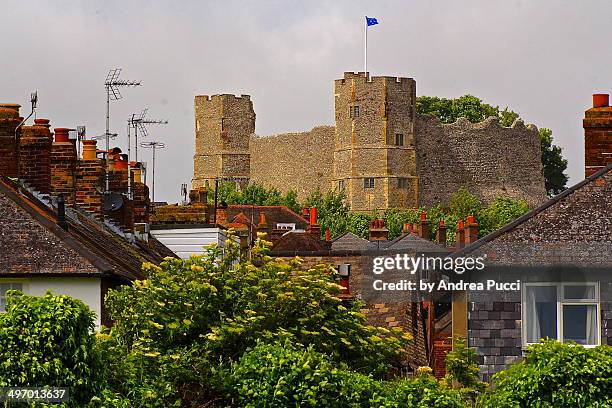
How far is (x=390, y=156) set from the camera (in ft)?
363

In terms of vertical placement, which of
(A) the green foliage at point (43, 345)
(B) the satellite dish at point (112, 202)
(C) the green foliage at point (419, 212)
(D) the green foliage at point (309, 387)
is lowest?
(D) the green foliage at point (309, 387)

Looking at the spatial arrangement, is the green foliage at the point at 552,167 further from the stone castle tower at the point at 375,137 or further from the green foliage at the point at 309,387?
the green foliage at the point at 309,387

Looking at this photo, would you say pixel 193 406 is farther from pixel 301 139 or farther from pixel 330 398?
pixel 301 139

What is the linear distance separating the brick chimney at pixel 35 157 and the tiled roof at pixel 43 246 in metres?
1.30

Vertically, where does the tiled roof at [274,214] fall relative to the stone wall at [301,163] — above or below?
below

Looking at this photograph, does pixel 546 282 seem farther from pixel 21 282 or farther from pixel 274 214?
pixel 274 214

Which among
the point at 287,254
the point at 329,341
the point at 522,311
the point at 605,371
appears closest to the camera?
the point at 605,371

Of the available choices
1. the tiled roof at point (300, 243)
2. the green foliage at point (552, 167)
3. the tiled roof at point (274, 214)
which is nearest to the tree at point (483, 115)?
the green foliage at point (552, 167)

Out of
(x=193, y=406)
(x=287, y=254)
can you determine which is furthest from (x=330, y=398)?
(x=287, y=254)

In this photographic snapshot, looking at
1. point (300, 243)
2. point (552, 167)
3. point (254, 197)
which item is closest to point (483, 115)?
point (552, 167)

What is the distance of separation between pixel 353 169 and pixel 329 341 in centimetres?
9169

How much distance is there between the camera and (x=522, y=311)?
71.1ft

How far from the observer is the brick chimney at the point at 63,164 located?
80.2 ft

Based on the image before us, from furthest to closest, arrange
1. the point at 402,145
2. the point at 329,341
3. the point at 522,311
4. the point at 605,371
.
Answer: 1. the point at 402,145
2. the point at 522,311
3. the point at 329,341
4. the point at 605,371
